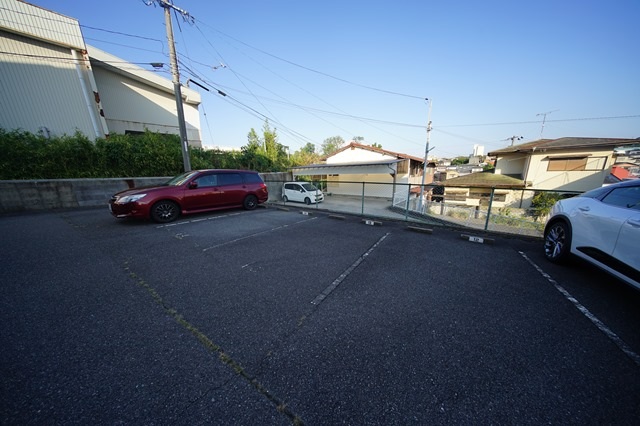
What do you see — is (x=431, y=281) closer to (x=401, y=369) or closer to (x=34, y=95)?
(x=401, y=369)

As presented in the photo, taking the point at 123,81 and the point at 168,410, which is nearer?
the point at 168,410

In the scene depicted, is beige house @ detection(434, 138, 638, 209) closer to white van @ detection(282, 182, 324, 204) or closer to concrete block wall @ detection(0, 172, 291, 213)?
white van @ detection(282, 182, 324, 204)

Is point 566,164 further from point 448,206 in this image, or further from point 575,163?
point 448,206

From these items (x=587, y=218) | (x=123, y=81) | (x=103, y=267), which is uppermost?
(x=123, y=81)

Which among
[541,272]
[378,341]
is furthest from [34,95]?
→ [541,272]

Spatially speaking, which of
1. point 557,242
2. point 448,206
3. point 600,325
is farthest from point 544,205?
point 600,325

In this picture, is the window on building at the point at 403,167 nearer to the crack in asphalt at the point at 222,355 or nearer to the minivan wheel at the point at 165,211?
the minivan wheel at the point at 165,211

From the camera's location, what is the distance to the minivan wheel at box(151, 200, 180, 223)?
560 cm

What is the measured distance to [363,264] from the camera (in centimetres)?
354

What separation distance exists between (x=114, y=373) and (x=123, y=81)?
19.6 metres

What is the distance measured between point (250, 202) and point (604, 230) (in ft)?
26.8

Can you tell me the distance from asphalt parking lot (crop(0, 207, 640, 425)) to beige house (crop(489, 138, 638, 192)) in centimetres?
1668

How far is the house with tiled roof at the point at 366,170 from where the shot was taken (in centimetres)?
1572

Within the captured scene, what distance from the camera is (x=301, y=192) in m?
13.7
